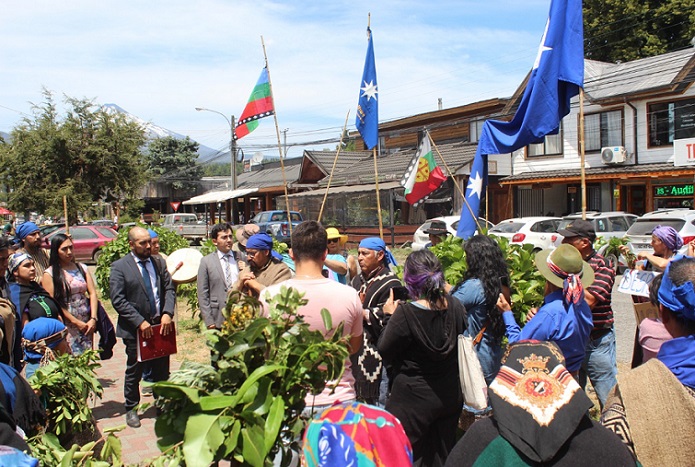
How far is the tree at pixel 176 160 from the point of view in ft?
174

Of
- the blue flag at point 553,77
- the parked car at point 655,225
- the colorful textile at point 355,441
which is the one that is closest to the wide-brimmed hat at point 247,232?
the blue flag at point 553,77

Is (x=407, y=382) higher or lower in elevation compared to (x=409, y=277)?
lower

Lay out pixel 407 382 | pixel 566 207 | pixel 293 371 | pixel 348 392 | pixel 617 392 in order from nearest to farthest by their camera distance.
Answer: pixel 293 371
pixel 617 392
pixel 348 392
pixel 407 382
pixel 566 207

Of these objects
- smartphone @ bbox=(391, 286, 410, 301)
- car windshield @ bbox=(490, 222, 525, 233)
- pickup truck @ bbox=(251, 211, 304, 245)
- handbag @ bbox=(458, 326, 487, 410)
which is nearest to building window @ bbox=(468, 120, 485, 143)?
pickup truck @ bbox=(251, 211, 304, 245)

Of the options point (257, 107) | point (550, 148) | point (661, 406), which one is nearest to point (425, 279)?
point (661, 406)

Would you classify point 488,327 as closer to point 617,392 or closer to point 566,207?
point 617,392

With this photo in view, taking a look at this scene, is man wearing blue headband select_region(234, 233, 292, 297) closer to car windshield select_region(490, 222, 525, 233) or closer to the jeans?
the jeans

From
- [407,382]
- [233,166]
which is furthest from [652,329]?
[233,166]

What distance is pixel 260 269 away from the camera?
518 cm

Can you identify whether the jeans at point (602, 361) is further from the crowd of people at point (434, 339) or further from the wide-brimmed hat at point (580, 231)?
the wide-brimmed hat at point (580, 231)

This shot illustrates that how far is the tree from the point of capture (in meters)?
53.0

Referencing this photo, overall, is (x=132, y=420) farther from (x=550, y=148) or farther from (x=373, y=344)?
(x=550, y=148)

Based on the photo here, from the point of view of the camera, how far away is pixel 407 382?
11.5 ft

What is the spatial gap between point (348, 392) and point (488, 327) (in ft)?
5.63
